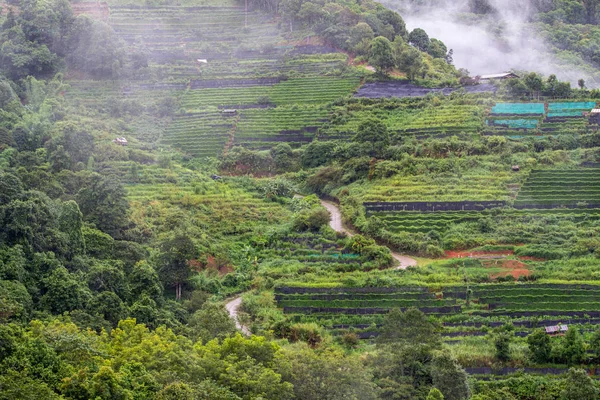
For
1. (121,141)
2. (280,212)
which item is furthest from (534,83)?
(121,141)

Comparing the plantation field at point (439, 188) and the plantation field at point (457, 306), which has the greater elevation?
the plantation field at point (439, 188)

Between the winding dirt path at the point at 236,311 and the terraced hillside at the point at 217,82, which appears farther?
the terraced hillside at the point at 217,82

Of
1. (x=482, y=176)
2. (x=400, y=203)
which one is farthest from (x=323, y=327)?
(x=482, y=176)

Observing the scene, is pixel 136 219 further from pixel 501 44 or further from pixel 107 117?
pixel 501 44

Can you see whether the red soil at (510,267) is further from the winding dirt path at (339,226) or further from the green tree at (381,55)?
the green tree at (381,55)

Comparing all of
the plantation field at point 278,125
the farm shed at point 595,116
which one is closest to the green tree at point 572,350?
the farm shed at point 595,116

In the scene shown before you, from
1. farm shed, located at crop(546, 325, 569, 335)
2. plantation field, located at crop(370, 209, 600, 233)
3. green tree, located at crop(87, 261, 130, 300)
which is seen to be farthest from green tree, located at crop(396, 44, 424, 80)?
farm shed, located at crop(546, 325, 569, 335)

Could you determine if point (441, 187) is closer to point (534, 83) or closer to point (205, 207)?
point (205, 207)
